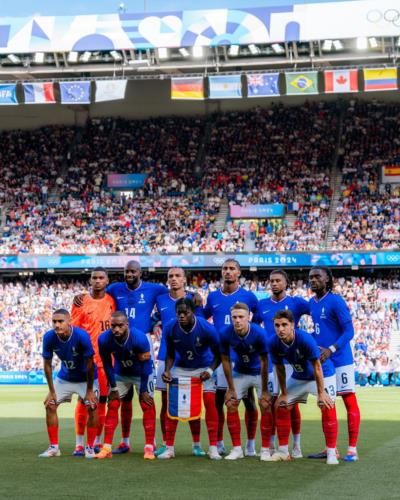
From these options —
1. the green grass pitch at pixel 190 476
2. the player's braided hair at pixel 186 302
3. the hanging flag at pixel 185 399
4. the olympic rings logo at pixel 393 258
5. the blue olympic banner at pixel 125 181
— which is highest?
the blue olympic banner at pixel 125 181

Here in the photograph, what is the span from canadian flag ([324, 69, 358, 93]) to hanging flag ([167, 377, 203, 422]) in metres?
28.8

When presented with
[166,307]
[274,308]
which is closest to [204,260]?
[166,307]

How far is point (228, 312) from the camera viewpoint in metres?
12.2

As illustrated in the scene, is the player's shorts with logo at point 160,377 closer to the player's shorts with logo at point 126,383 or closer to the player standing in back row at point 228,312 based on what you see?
the player's shorts with logo at point 126,383

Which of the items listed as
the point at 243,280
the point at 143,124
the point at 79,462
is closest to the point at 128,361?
the point at 79,462

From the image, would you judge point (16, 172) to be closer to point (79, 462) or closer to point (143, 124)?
point (143, 124)

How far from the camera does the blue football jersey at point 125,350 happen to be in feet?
37.8

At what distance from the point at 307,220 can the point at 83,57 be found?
1220 cm

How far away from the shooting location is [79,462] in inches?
430

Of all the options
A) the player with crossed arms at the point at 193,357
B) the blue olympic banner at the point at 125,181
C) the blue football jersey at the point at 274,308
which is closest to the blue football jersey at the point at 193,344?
the player with crossed arms at the point at 193,357

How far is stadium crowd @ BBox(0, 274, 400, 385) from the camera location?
119ft

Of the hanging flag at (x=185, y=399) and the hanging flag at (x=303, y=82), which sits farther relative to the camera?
the hanging flag at (x=303, y=82)

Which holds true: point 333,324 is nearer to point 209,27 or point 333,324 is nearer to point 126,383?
point 126,383

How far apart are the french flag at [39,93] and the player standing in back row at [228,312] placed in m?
30.1
